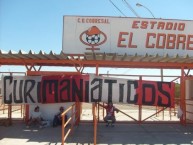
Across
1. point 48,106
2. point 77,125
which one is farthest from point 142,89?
point 48,106

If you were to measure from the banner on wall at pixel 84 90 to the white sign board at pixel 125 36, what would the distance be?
284cm

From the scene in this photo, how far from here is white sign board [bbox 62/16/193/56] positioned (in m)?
15.1

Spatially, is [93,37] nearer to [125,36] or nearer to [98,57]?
[125,36]

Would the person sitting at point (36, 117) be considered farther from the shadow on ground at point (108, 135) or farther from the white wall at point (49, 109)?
the shadow on ground at point (108, 135)

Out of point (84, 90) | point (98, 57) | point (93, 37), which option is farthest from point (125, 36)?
point (84, 90)

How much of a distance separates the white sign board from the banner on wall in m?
2.84

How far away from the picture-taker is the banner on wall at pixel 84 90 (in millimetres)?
11828

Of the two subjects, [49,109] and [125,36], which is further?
[125,36]

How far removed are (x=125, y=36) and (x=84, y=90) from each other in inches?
179

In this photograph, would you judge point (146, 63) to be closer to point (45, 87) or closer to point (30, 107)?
point (45, 87)

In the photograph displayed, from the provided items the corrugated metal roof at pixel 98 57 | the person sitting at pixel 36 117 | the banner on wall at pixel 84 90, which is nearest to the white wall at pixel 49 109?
the person sitting at pixel 36 117

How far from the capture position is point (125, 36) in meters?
15.4

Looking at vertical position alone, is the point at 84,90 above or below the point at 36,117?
above

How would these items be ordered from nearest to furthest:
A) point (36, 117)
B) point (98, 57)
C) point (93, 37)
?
point (98, 57) → point (36, 117) → point (93, 37)
